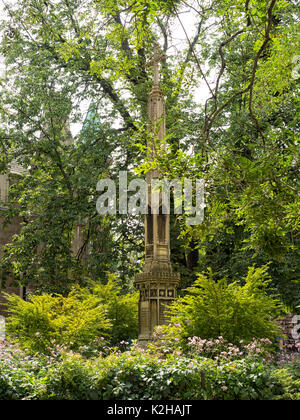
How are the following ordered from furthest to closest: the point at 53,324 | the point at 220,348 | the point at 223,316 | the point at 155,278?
1. the point at 155,278
2. the point at 53,324
3. the point at 223,316
4. the point at 220,348

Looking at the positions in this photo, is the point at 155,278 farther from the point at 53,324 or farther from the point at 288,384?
the point at 288,384

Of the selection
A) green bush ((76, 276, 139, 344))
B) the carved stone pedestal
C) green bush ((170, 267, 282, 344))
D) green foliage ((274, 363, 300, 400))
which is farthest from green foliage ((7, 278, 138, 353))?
green foliage ((274, 363, 300, 400))

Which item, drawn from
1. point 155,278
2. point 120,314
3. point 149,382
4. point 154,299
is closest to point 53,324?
point 154,299

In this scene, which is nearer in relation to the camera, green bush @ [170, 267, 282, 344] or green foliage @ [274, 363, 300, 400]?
green foliage @ [274, 363, 300, 400]

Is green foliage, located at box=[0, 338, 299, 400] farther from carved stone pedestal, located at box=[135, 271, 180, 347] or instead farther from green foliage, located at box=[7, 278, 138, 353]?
carved stone pedestal, located at box=[135, 271, 180, 347]

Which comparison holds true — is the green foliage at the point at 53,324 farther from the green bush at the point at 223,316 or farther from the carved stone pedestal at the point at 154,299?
the green bush at the point at 223,316

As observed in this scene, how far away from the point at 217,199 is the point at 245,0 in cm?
261

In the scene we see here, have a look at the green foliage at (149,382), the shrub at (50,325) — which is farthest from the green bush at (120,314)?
the green foliage at (149,382)

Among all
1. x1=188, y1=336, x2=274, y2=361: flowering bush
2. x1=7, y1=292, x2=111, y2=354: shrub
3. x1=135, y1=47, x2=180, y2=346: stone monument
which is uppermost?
x1=135, y1=47, x2=180, y2=346: stone monument

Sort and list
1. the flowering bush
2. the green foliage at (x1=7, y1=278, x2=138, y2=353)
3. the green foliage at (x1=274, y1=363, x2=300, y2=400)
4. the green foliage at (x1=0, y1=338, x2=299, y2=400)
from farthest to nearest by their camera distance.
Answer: the green foliage at (x1=7, y1=278, x2=138, y2=353)
the flowering bush
the green foliage at (x1=0, y1=338, x2=299, y2=400)
the green foliage at (x1=274, y1=363, x2=300, y2=400)

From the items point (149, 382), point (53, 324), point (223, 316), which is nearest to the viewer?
point (149, 382)

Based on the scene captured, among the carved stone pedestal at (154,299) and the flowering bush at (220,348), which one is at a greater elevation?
the carved stone pedestal at (154,299)

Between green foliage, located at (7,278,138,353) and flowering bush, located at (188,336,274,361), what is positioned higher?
green foliage, located at (7,278,138,353)

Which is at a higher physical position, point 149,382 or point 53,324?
point 53,324
